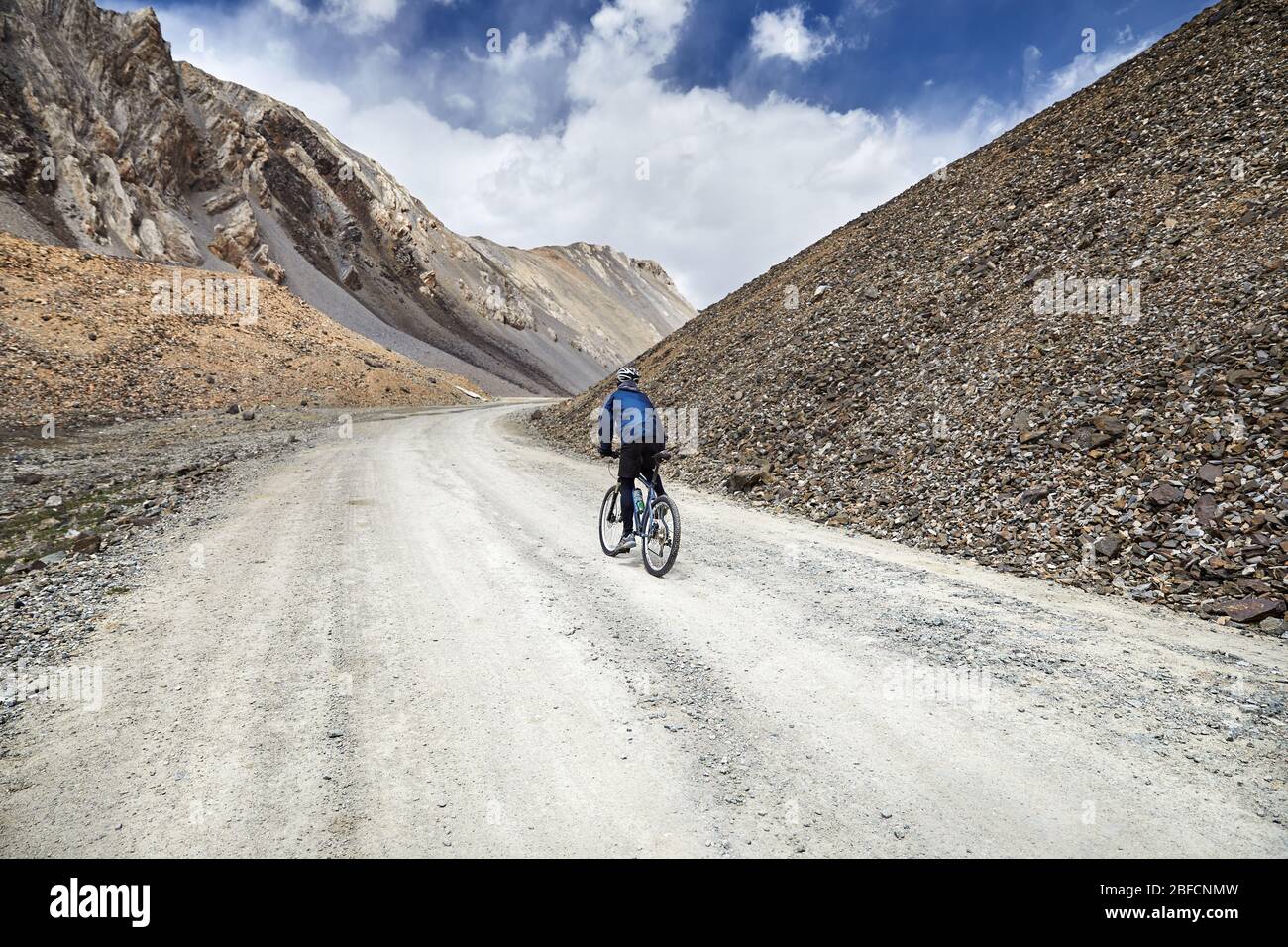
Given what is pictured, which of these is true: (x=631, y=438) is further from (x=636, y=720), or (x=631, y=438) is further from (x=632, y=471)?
(x=636, y=720)

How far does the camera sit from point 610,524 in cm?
827

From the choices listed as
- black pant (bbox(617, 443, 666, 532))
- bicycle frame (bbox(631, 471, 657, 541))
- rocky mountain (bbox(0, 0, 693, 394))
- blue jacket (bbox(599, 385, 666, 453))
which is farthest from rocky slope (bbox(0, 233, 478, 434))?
bicycle frame (bbox(631, 471, 657, 541))

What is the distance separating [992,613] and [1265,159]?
13696 mm

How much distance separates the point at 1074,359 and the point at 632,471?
8622 mm

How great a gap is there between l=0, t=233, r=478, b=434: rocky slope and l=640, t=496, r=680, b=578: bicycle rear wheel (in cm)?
2137

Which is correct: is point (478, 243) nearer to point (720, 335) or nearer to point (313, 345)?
point (313, 345)

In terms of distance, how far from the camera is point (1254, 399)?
26.8ft

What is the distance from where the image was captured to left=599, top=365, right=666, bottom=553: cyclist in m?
7.89

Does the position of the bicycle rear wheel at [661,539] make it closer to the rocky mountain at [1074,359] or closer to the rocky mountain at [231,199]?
the rocky mountain at [1074,359]

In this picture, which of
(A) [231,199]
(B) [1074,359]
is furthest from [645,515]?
(A) [231,199]

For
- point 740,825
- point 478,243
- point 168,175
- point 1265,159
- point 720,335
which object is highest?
point 478,243

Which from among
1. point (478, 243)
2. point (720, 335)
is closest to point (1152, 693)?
point (720, 335)

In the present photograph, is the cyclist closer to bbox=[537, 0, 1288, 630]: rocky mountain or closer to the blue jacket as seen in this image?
the blue jacket

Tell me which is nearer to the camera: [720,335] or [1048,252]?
[1048,252]
